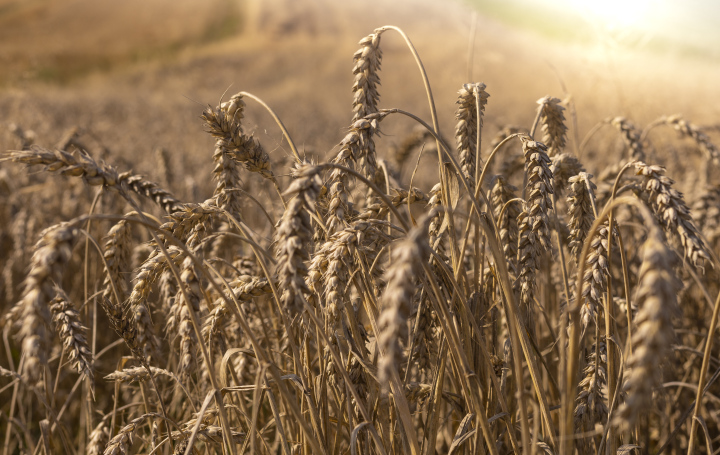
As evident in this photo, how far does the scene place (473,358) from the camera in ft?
4.95

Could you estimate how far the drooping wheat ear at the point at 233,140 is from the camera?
4.99 feet

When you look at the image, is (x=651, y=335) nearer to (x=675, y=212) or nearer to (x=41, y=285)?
(x=675, y=212)

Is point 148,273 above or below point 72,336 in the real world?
above

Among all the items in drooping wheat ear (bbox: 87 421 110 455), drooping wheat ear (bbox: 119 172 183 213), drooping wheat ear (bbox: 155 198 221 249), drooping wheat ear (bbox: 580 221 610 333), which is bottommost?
drooping wheat ear (bbox: 87 421 110 455)

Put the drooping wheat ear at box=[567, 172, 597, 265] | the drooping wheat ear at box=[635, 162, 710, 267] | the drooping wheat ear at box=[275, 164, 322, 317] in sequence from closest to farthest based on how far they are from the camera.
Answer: the drooping wheat ear at box=[275, 164, 322, 317] < the drooping wheat ear at box=[635, 162, 710, 267] < the drooping wheat ear at box=[567, 172, 597, 265]

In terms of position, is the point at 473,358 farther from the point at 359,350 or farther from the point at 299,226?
the point at 299,226

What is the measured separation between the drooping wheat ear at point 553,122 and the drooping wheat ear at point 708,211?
1571 millimetres

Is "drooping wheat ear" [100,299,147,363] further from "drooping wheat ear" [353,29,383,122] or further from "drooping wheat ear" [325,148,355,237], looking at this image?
"drooping wheat ear" [353,29,383,122]

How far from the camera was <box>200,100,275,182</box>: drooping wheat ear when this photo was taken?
152 cm

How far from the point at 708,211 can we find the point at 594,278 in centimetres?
234

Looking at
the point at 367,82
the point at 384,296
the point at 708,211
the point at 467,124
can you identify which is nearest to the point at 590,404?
the point at 467,124

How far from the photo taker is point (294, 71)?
104 ft

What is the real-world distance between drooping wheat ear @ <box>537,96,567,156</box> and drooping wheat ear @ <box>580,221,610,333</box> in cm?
59

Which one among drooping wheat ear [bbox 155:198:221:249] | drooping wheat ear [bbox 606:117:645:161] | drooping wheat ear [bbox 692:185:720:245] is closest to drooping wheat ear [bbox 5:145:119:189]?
drooping wheat ear [bbox 155:198:221:249]
